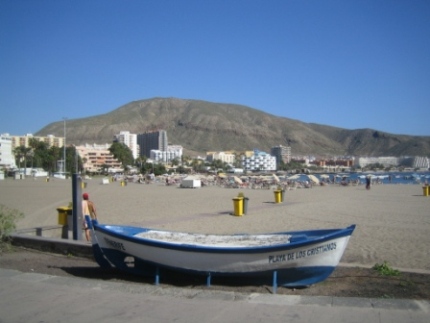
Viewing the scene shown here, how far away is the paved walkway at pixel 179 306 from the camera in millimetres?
4625

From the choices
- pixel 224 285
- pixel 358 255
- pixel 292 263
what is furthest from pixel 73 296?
pixel 358 255

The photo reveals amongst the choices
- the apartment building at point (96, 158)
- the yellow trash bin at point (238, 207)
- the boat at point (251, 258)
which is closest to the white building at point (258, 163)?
the apartment building at point (96, 158)

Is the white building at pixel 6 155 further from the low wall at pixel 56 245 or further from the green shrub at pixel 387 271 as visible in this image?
the green shrub at pixel 387 271

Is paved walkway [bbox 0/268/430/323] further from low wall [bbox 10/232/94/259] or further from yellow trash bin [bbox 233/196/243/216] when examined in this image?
yellow trash bin [bbox 233/196/243/216]

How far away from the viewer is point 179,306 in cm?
508

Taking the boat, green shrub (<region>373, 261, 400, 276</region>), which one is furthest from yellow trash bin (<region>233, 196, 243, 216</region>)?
green shrub (<region>373, 261, 400, 276</region>)

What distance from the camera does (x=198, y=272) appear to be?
6.14 metres

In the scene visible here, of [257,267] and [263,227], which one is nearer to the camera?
[257,267]

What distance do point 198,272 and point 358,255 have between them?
411 centimetres

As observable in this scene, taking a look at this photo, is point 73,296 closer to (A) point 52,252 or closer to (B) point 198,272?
(B) point 198,272

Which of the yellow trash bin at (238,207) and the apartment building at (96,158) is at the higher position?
the apartment building at (96,158)

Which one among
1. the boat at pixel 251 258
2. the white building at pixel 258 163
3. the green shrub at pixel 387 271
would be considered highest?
the white building at pixel 258 163

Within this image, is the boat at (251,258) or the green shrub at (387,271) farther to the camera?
the green shrub at (387,271)

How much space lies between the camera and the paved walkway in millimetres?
4625
